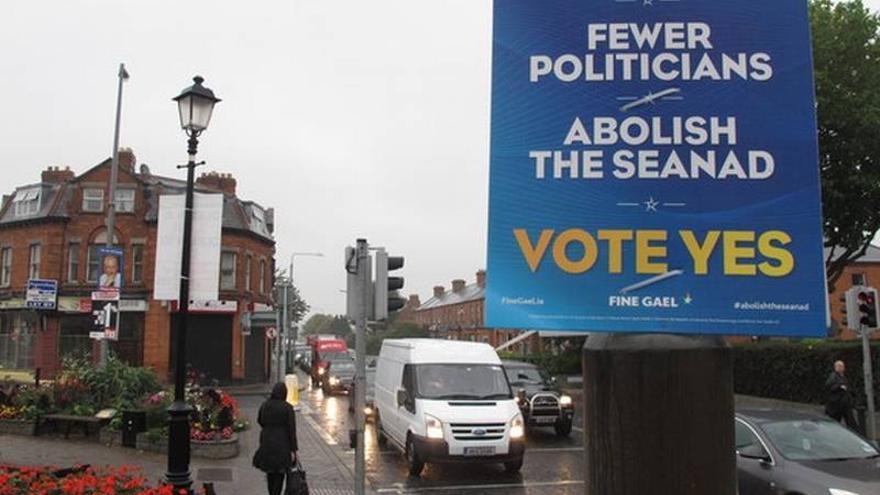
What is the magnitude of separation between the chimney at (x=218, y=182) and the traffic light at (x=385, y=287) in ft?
115

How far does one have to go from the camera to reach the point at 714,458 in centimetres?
243

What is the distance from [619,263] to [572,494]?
9.62 metres

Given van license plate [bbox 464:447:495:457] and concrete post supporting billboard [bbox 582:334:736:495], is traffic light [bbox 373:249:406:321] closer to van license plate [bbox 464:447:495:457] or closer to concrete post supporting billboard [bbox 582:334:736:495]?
van license plate [bbox 464:447:495:457]

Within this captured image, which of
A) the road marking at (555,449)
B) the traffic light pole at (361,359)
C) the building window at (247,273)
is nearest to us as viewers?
the traffic light pole at (361,359)

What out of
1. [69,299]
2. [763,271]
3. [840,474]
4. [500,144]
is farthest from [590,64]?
[69,299]

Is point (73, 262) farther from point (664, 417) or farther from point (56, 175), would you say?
point (664, 417)

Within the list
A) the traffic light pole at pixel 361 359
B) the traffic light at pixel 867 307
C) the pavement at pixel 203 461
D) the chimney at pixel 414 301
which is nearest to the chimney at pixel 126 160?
the pavement at pixel 203 461

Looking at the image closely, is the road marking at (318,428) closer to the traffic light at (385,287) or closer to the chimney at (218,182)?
the traffic light at (385,287)

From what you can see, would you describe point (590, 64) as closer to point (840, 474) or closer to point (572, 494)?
point (840, 474)

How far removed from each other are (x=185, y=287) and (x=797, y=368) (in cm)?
1861

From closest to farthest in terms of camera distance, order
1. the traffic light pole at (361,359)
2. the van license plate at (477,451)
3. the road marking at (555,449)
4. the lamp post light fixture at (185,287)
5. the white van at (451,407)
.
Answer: the traffic light pole at (361,359), the lamp post light fixture at (185,287), the van license plate at (477,451), the white van at (451,407), the road marking at (555,449)

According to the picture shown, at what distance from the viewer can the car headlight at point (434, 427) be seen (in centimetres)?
1266

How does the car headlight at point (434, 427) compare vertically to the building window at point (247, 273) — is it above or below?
below

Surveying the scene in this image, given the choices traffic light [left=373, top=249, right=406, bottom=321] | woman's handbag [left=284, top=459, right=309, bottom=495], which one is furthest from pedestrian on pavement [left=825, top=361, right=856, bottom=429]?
woman's handbag [left=284, top=459, right=309, bottom=495]
